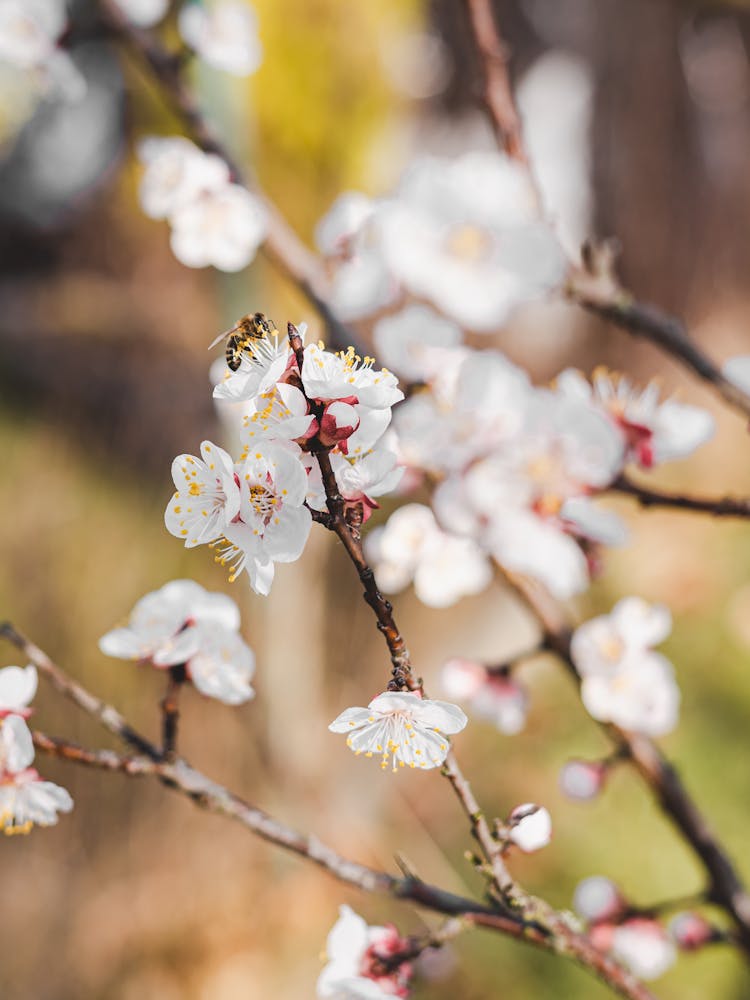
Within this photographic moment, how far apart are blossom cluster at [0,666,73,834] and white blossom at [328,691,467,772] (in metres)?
0.15

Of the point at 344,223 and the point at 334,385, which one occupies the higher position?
the point at 344,223

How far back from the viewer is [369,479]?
0.33 meters

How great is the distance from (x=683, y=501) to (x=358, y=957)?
306 millimetres

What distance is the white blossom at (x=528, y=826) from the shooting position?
1.15ft

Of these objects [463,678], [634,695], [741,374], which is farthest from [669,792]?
[741,374]

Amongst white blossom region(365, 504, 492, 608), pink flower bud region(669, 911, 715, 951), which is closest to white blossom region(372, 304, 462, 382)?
white blossom region(365, 504, 492, 608)

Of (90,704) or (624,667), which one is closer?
(90,704)

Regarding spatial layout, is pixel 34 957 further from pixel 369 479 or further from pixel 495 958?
pixel 369 479

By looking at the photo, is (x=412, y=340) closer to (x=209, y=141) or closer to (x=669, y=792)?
(x=209, y=141)

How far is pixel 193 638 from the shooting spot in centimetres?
44

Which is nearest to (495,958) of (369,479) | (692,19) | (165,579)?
(165,579)

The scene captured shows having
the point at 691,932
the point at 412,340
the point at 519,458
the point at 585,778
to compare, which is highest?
the point at 412,340

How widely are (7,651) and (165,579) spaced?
0.40 m

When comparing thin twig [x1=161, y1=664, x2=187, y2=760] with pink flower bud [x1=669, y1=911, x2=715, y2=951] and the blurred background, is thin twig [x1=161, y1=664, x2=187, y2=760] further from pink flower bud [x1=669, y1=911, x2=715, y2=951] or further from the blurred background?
the blurred background
